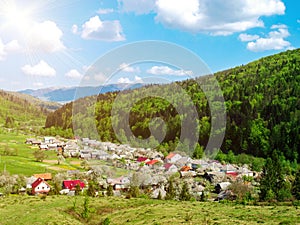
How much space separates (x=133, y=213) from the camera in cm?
2041

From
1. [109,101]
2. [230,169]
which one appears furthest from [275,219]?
[109,101]

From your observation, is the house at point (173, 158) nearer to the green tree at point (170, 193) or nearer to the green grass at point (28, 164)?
the green grass at point (28, 164)

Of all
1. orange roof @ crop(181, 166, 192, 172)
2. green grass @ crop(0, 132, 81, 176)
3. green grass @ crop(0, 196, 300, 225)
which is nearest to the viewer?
green grass @ crop(0, 196, 300, 225)

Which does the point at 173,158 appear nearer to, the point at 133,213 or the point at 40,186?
the point at 40,186

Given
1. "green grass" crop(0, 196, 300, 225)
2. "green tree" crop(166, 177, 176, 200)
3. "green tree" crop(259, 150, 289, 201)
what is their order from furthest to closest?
"green tree" crop(259, 150, 289, 201) → "green tree" crop(166, 177, 176, 200) → "green grass" crop(0, 196, 300, 225)

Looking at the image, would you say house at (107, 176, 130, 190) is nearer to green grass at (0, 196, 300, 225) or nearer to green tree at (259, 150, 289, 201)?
green tree at (259, 150, 289, 201)

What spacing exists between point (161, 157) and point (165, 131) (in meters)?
14.9

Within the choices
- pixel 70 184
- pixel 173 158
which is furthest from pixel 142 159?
pixel 70 184

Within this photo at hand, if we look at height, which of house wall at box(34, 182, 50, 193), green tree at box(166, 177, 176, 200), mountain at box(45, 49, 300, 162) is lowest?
house wall at box(34, 182, 50, 193)

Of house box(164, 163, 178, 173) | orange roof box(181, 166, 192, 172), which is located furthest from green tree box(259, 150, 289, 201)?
orange roof box(181, 166, 192, 172)

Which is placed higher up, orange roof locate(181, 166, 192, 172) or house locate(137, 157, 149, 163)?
house locate(137, 157, 149, 163)

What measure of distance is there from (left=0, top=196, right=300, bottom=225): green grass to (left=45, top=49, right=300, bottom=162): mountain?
48.8 meters

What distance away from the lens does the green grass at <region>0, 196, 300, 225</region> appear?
17.5 metres

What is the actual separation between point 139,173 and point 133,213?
4174 centimetres
